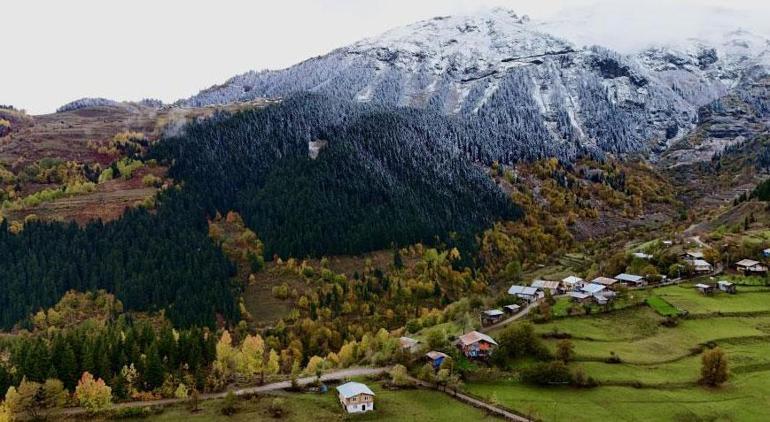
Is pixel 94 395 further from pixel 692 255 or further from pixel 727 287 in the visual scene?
pixel 692 255

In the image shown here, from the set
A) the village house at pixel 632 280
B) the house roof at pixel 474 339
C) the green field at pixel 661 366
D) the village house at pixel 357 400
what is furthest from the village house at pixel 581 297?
the village house at pixel 357 400

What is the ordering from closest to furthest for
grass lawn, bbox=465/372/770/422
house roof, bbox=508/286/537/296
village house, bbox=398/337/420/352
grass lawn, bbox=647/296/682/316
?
grass lawn, bbox=465/372/770/422 → village house, bbox=398/337/420/352 → grass lawn, bbox=647/296/682/316 → house roof, bbox=508/286/537/296

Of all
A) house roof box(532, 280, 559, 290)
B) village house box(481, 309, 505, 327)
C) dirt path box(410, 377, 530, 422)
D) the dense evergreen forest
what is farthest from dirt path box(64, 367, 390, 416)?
the dense evergreen forest

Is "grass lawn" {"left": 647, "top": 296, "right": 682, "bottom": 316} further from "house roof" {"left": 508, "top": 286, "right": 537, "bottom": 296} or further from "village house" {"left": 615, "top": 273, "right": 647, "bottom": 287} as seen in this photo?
"house roof" {"left": 508, "top": 286, "right": 537, "bottom": 296}

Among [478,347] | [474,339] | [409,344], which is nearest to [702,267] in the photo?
[478,347]

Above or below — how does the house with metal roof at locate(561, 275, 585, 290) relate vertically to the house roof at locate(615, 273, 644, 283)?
below

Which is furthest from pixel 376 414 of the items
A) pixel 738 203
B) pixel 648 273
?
pixel 738 203

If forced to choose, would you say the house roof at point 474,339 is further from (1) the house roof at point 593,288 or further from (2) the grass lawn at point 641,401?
(1) the house roof at point 593,288
